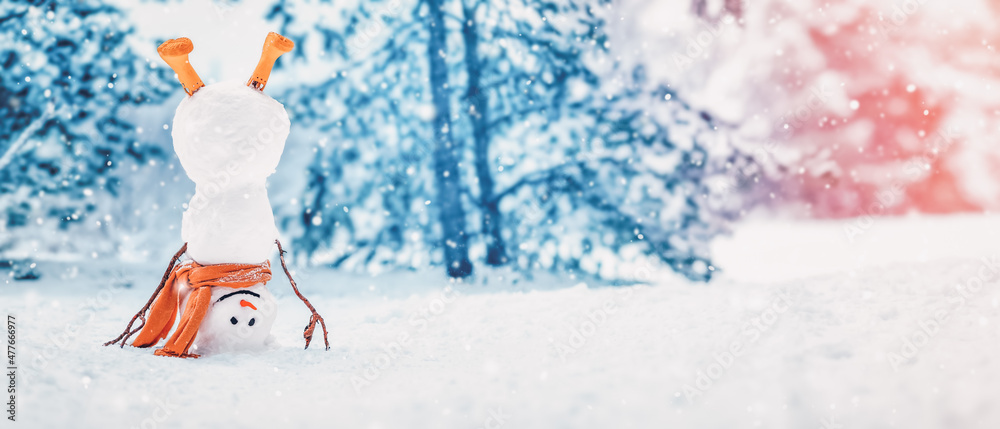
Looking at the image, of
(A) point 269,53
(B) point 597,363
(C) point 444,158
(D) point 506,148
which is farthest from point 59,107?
(B) point 597,363

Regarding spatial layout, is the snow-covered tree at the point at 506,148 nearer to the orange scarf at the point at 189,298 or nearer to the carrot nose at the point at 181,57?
the orange scarf at the point at 189,298

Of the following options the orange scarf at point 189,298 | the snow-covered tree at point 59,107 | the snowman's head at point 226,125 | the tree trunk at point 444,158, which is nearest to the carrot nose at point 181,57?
the snowman's head at point 226,125

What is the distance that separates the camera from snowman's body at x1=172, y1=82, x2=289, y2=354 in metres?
1.97

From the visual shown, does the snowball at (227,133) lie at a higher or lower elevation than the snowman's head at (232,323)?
higher

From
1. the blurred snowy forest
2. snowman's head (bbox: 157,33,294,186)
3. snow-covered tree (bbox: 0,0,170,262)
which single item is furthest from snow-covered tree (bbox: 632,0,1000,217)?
snow-covered tree (bbox: 0,0,170,262)

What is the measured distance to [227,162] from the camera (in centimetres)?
198

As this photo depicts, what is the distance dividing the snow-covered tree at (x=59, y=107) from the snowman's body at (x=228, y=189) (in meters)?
2.49

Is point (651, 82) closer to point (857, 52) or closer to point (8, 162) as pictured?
point (857, 52)

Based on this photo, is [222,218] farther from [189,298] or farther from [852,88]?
[852,88]

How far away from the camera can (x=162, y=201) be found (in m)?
4.16

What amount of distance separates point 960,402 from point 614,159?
8.26ft

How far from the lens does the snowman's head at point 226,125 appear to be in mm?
1954

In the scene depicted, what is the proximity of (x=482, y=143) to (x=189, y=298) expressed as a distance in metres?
2.28

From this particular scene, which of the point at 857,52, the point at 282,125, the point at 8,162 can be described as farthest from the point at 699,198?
the point at 8,162
